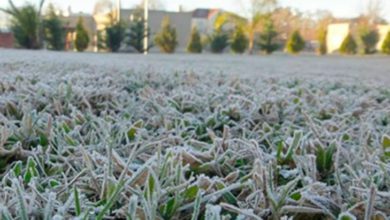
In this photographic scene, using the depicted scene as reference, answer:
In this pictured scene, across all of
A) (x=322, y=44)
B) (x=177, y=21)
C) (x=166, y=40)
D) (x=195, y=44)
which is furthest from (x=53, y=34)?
(x=322, y=44)

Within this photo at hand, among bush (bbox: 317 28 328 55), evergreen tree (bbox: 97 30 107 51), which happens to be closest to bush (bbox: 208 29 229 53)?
bush (bbox: 317 28 328 55)

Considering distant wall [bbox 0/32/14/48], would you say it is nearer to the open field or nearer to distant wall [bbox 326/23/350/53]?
the open field

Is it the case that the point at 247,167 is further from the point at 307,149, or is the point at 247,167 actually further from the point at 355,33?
the point at 355,33

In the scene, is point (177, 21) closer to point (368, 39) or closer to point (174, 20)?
point (174, 20)

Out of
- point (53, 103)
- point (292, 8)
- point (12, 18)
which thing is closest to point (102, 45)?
point (12, 18)

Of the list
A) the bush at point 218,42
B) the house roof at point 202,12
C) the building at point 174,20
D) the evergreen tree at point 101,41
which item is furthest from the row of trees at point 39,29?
the house roof at point 202,12
